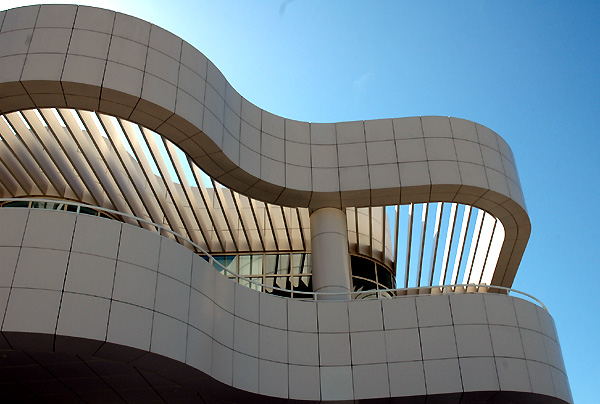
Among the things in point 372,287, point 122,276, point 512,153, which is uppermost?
point 512,153

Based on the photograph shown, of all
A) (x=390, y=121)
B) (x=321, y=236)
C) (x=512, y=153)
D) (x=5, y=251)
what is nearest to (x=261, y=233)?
(x=321, y=236)

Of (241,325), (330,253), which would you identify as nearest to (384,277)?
(330,253)

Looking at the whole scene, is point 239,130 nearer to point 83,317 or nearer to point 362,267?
point 362,267

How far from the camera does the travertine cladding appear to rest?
13414 millimetres

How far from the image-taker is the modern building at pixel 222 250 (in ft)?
46.2

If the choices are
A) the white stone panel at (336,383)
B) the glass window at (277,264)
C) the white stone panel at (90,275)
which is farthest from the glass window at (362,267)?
the white stone panel at (90,275)

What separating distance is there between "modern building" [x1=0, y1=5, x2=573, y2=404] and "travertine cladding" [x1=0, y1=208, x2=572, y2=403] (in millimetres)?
47

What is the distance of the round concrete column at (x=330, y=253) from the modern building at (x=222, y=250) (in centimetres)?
7

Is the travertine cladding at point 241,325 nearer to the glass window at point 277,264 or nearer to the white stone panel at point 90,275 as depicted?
the white stone panel at point 90,275

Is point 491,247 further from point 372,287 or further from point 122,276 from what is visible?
point 122,276

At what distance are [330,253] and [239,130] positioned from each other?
5.37 metres

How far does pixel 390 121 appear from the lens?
2250 cm

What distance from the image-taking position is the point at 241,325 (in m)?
17.5

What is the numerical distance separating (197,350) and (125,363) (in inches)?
72.9
